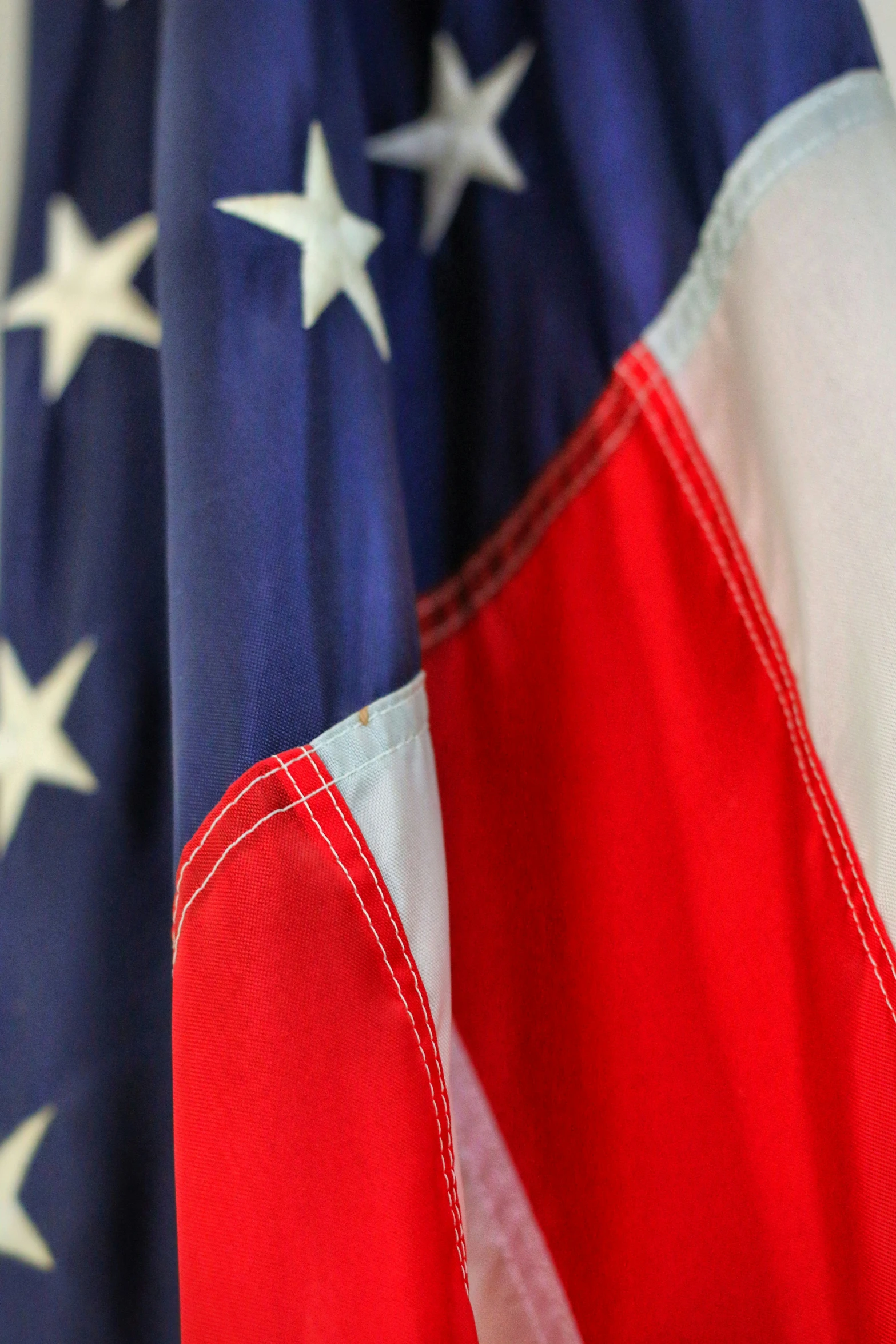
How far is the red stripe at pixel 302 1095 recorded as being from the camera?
356mm

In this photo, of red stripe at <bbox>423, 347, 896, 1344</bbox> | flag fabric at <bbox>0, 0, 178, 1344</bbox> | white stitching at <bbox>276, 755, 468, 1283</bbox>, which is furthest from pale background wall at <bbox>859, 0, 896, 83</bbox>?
white stitching at <bbox>276, 755, 468, 1283</bbox>

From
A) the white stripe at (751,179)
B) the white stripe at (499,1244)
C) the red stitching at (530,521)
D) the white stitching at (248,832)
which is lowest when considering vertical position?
the white stripe at (499,1244)

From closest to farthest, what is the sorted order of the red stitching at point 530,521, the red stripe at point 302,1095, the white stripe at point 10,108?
the red stripe at point 302,1095, the red stitching at point 530,521, the white stripe at point 10,108

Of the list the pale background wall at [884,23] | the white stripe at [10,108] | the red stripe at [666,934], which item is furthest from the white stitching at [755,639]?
the white stripe at [10,108]

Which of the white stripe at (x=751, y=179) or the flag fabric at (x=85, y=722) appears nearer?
the white stripe at (x=751, y=179)

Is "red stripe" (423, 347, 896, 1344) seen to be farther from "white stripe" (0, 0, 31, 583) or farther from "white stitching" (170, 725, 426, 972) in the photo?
"white stripe" (0, 0, 31, 583)

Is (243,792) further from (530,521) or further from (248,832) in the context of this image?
(530,521)

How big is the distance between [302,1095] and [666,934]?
192 mm

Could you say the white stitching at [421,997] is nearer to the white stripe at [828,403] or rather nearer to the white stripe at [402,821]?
the white stripe at [402,821]

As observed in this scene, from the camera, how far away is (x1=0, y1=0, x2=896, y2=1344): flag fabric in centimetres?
37

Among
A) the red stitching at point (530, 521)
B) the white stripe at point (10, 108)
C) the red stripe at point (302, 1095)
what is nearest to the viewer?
the red stripe at point (302, 1095)

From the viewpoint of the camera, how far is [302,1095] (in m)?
0.36

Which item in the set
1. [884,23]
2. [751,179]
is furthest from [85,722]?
[884,23]

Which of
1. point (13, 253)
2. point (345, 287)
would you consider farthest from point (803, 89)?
point (13, 253)
